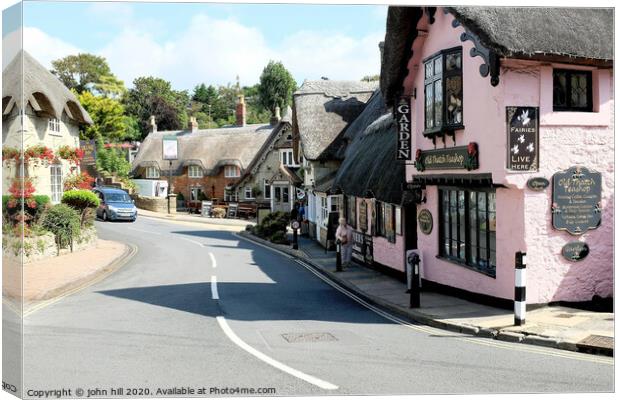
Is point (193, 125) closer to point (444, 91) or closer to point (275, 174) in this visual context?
point (444, 91)

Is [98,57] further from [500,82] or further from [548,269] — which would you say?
[548,269]

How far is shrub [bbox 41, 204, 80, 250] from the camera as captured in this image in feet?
33.5

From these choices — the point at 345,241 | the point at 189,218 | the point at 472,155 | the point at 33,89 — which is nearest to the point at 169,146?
the point at 189,218

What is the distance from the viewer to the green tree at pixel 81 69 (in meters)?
9.77

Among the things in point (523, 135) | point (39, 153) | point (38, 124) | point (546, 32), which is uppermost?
point (546, 32)

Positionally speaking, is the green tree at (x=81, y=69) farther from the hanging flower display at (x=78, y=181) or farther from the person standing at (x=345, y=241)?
the person standing at (x=345, y=241)

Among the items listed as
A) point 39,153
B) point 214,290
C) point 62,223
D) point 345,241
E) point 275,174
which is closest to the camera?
point 39,153

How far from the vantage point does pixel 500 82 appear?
38.0ft

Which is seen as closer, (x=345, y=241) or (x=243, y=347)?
(x=243, y=347)

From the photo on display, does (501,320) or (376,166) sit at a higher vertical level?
(376,166)

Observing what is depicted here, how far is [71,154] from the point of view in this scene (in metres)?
10.6

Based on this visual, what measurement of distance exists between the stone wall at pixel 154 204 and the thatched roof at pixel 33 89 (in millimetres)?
2964

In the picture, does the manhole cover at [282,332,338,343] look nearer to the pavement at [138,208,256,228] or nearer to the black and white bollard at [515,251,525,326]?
the black and white bollard at [515,251,525,326]

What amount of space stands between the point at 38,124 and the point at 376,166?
10.5m
